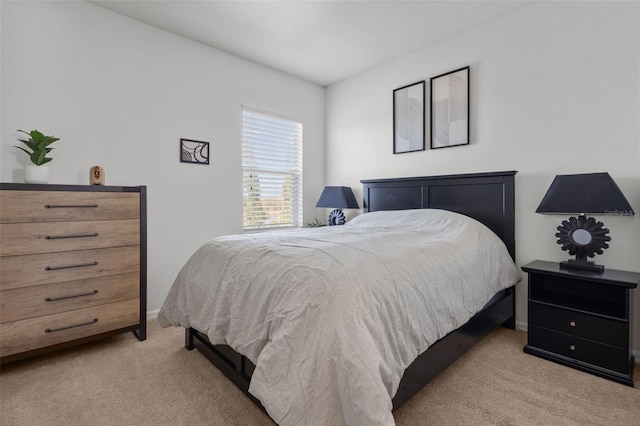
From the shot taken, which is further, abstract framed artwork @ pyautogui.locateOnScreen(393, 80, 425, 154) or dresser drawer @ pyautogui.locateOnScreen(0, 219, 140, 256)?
abstract framed artwork @ pyautogui.locateOnScreen(393, 80, 425, 154)

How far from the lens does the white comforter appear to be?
106cm

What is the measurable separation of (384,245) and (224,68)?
2668 mm

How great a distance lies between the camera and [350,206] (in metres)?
3.60

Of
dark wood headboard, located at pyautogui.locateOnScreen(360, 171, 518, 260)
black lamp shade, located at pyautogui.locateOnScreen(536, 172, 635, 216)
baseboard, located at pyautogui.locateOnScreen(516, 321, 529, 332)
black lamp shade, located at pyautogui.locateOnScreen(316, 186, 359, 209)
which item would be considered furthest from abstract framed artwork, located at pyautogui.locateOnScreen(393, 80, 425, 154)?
baseboard, located at pyautogui.locateOnScreen(516, 321, 529, 332)

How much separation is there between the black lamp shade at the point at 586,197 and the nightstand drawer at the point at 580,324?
641 mm

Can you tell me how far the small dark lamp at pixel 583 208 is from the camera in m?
1.86

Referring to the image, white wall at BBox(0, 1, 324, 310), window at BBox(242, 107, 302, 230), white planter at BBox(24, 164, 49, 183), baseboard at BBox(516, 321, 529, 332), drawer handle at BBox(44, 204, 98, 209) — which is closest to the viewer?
drawer handle at BBox(44, 204, 98, 209)

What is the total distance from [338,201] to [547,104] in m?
2.08

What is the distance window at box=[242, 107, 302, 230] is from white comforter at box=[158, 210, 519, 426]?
159 centimetres

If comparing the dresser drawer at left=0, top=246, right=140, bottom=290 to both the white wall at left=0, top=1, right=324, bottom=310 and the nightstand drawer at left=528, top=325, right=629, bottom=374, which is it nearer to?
the white wall at left=0, top=1, right=324, bottom=310

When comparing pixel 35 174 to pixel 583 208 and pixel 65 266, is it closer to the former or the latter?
pixel 65 266

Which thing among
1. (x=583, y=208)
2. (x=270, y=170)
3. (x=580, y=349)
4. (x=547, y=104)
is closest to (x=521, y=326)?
(x=580, y=349)

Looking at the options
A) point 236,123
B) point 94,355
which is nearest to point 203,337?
point 94,355

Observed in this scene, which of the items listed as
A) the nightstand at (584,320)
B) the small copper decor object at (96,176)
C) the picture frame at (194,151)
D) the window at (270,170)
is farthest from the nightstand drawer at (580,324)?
the small copper decor object at (96,176)
